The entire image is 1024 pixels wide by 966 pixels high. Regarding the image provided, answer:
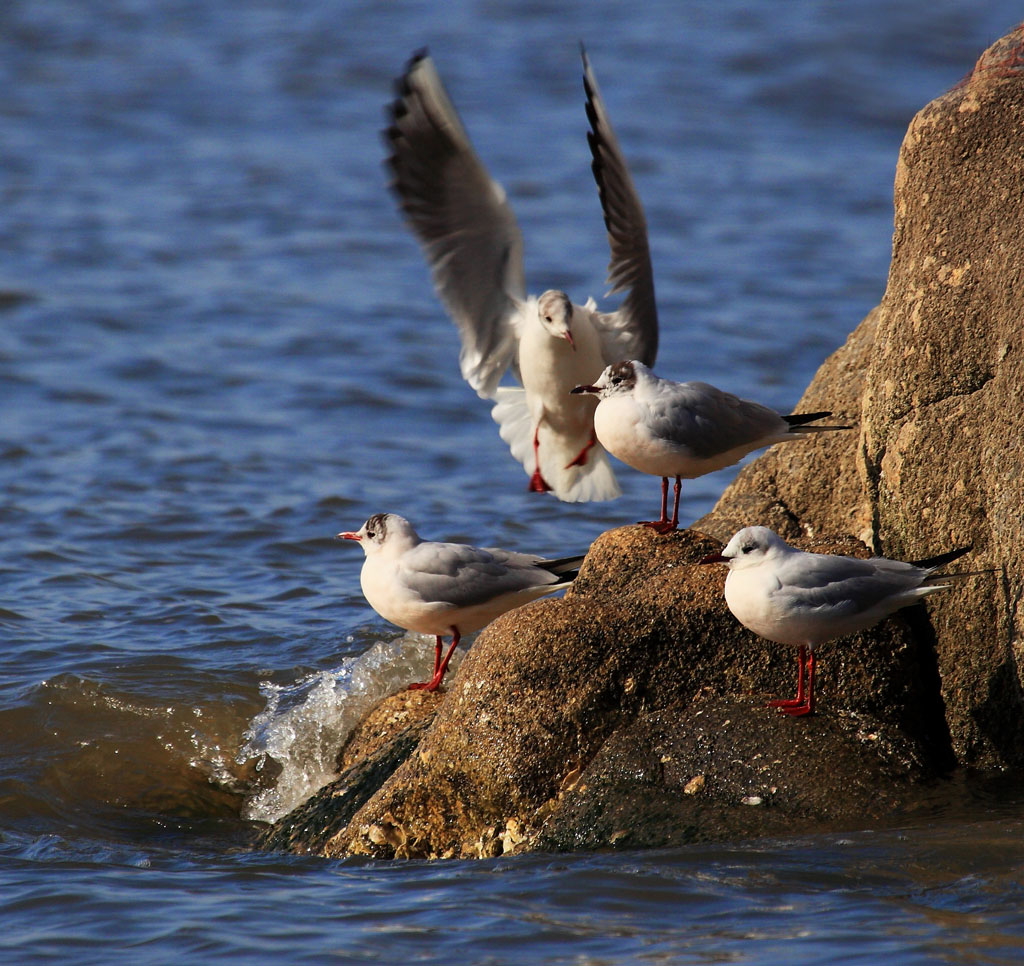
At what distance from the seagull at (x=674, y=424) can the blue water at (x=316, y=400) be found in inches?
60.7

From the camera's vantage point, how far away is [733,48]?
22.8 metres

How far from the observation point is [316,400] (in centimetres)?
1231

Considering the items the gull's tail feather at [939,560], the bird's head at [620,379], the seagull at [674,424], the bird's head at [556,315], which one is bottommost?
the gull's tail feather at [939,560]

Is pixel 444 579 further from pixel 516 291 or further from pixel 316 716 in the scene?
pixel 516 291

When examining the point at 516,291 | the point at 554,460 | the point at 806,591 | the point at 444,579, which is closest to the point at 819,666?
the point at 806,591

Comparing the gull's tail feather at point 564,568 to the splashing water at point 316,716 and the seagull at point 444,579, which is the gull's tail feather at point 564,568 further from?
the splashing water at point 316,716

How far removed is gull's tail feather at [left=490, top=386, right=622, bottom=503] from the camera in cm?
798

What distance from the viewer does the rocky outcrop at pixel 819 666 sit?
187 inches

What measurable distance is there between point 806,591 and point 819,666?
1.47 ft

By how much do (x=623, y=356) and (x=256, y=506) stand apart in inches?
130

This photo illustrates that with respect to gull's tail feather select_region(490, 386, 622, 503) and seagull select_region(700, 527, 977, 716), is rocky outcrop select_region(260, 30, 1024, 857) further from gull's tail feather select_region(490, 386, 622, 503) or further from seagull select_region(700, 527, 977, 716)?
gull's tail feather select_region(490, 386, 622, 503)

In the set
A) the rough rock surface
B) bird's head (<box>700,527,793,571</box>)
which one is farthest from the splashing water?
the rough rock surface

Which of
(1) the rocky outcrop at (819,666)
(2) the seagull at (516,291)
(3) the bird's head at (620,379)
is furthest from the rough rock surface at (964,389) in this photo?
(2) the seagull at (516,291)

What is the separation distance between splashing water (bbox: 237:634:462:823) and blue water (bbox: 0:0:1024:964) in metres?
0.02
